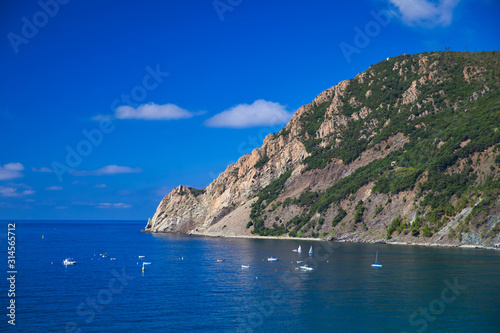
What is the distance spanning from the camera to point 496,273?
3575 inches

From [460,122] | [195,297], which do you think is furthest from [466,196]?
[195,297]

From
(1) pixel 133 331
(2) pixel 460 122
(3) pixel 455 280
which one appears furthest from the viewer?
(2) pixel 460 122

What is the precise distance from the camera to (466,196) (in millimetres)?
148375

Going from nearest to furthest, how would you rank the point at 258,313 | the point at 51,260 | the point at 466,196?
the point at 258,313, the point at 51,260, the point at 466,196

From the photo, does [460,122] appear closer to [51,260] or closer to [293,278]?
[293,278]

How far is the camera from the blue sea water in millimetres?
59531

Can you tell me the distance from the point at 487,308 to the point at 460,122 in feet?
477

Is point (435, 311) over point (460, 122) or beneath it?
beneath

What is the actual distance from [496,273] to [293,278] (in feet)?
130

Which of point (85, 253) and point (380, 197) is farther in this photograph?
point (380, 197)

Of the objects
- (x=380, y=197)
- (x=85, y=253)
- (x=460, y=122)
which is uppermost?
(x=460, y=122)

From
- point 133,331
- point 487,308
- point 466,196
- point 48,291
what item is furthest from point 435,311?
point 466,196

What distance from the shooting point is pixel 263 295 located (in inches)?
3004

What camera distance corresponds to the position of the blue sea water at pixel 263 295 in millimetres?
59531
